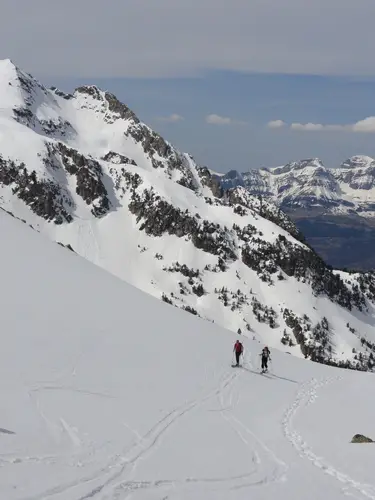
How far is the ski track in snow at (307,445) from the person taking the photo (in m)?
14.7

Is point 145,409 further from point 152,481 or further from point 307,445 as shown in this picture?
point 152,481

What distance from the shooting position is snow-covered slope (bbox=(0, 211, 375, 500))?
13.5 metres

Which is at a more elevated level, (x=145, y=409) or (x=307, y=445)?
(x=307, y=445)

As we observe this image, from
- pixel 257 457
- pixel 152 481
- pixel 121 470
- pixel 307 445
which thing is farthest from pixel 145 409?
pixel 152 481

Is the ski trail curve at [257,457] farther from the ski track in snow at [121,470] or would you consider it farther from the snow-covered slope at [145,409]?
the ski track in snow at [121,470]

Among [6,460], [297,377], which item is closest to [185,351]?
[297,377]

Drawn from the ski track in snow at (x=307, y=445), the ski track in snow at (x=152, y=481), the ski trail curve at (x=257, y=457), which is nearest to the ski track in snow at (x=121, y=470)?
the ski track in snow at (x=152, y=481)

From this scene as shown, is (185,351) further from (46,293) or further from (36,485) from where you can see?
(36,485)

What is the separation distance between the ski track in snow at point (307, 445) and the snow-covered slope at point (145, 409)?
0.19ft

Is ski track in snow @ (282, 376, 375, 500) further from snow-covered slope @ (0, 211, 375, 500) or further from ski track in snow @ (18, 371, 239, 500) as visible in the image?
ski track in snow @ (18, 371, 239, 500)

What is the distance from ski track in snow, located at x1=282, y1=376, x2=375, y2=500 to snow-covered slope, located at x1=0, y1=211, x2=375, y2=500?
0.19 feet

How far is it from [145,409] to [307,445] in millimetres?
6707

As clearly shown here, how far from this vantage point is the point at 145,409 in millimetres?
22172

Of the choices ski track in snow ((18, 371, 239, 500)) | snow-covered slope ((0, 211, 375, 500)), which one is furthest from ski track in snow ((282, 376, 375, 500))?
ski track in snow ((18, 371, 239, 500))
